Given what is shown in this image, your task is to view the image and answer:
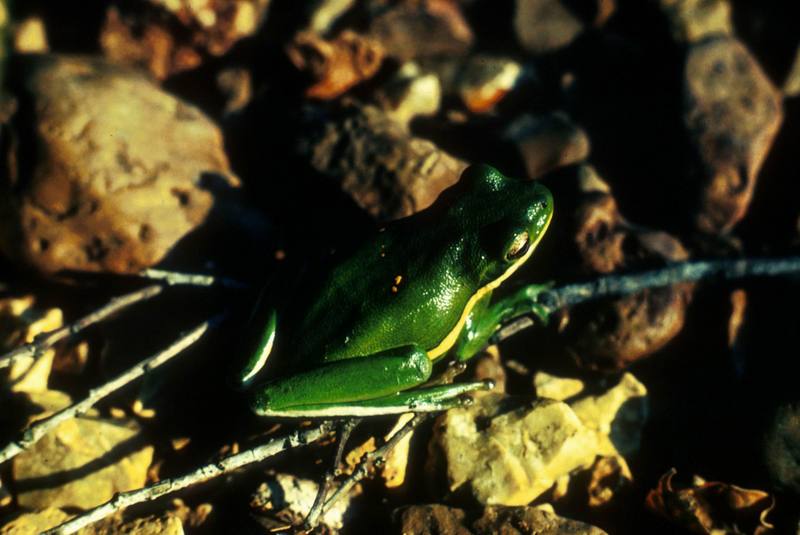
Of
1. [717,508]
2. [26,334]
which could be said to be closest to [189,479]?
[26,334]

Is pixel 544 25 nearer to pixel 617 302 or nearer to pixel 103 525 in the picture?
pixel 617 302

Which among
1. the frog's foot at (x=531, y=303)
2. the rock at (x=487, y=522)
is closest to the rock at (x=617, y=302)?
the frog's foot at (x=531, y=303)

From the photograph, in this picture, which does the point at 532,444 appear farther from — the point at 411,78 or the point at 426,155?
the point at 411,78

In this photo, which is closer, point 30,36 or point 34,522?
point 34,522

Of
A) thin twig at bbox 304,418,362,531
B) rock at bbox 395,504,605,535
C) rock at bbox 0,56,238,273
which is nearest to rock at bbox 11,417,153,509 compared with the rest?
rock at bbox 0,56,238,273

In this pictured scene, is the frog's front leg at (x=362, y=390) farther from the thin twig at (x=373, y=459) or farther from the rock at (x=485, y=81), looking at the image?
the rock at (x=485, y=81)

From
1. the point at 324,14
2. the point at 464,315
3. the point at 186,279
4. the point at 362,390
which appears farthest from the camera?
the point at 324,14

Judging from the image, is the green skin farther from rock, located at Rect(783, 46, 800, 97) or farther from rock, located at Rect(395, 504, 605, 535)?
rock, located at Rect(783, 46, 800, 97)
